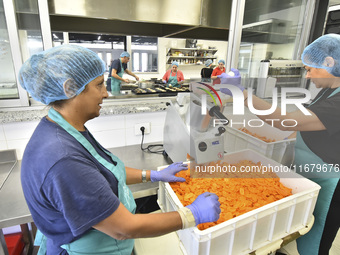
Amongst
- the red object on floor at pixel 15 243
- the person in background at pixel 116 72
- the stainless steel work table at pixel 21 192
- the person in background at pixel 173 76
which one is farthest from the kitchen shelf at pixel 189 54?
the red object on floor at pixel 15 243

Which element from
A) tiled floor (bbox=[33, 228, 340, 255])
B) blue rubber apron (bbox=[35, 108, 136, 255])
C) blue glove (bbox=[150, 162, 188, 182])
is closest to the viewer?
blue rubber apron (bbox=[35, 108, 136, 255])

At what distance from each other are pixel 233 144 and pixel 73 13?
2.11m

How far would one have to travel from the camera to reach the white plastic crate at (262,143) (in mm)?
1409

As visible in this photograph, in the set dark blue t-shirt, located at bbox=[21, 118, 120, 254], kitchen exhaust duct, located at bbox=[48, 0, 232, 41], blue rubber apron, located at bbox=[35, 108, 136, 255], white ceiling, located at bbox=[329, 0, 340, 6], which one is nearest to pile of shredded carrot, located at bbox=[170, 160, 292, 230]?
blue rubber apron, located at bbox=[35, 108, 136, 255]

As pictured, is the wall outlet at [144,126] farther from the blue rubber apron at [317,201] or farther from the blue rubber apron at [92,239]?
the blue rubber apron at [317,201]

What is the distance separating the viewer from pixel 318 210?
3.82 feet

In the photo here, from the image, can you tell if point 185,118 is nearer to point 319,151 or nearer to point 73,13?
point 319,151

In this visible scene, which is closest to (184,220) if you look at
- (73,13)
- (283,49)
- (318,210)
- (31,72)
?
(31,72)

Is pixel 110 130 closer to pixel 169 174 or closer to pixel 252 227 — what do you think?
pixel 169 174

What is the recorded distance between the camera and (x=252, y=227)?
85 centimetres

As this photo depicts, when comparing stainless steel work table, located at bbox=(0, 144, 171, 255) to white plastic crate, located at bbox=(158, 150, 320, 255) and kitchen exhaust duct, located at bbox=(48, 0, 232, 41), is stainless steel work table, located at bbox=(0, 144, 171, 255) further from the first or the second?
kitchen exhaust duct, located at bbox=(48, 0, 232, 41)

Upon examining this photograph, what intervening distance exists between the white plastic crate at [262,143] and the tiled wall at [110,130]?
24.6 inches

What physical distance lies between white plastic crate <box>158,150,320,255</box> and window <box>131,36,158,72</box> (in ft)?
22.5

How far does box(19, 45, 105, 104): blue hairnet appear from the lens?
680 mm
